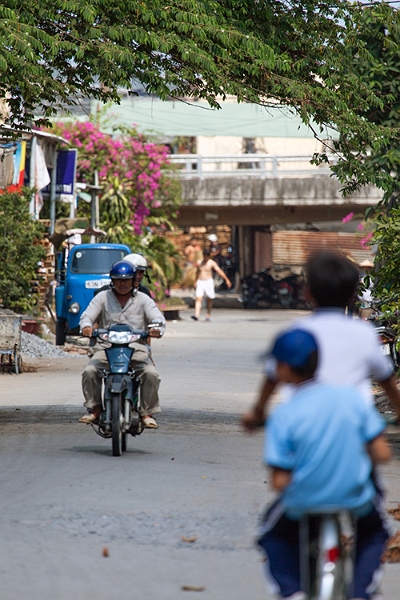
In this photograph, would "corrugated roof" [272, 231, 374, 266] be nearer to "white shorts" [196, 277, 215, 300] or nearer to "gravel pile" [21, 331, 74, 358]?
"white shorts" [196, 277, 215, 300]

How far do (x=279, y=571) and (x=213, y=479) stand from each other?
3925 millimetres

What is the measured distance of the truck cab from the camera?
21609 millimetres

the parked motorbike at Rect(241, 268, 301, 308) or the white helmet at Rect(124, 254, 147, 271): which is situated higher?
the white helmet at Rect(124, 254, 147, 271)

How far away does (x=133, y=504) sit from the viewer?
22.6 feet

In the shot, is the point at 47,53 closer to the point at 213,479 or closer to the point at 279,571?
the point at 213,479

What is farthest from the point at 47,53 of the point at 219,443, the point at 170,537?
the point at 170,537

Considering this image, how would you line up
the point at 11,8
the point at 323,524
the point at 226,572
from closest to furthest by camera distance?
the point at 323,524 → the point at 226,572 → the point at 11,8

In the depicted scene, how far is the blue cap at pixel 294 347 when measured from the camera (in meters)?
3.90

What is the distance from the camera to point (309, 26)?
35.3ft

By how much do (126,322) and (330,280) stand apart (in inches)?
203

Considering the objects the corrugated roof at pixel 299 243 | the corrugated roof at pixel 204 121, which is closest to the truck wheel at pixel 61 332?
the corrugated roof at pixel 204 121

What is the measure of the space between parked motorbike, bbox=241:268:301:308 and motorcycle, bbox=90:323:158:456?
32725 millimetres

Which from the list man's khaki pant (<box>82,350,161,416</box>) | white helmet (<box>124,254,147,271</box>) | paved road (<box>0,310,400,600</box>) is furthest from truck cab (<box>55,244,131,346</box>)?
man's khaki pant (<box>82,350,161,416</box>)

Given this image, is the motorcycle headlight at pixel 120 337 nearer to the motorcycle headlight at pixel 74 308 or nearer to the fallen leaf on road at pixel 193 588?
the fallen leaf on road at pixel 193 588
